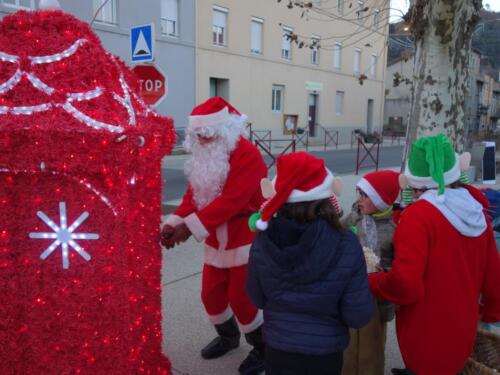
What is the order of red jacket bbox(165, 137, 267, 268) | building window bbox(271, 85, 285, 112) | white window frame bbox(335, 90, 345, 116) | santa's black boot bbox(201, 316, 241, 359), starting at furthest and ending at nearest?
white window frame bbox(335, 90, 345, 116) → building window bbox(271, 85, 285, 112) → santa's black boot bbox(201, 316, 241, 359) → red jacket bbox(165, 137, 267, 268)

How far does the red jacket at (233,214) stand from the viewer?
2.75 meters

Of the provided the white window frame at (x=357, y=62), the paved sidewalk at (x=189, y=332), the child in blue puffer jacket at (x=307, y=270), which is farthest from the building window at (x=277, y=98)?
the child in blue puffer jacket at (x=307, y=270)

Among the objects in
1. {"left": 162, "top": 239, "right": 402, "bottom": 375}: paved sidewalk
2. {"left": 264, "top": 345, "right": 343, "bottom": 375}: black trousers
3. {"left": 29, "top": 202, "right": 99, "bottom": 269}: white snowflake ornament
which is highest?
{"left": 29, "top": 202, "right": 99, "bottom": 269}: white snowflake ornament

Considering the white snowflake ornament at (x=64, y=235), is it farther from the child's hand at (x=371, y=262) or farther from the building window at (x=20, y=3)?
the building window at (x=20, y=3)

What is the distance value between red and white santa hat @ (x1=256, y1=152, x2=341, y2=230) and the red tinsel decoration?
57 centimetres

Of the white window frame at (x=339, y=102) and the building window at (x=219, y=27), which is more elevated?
the building window at (x=219, y=27)

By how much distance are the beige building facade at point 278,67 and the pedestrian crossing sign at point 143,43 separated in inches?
358

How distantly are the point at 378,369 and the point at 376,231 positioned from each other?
783 mm

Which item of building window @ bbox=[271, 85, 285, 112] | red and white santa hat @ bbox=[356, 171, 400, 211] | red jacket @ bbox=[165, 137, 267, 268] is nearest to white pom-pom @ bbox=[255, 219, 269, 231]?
red jacket @ bbox=[165, 137, 267, 268]

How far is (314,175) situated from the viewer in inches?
77.2

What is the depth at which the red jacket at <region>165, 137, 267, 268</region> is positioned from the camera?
275cm

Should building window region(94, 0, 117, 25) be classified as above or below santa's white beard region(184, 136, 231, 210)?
above

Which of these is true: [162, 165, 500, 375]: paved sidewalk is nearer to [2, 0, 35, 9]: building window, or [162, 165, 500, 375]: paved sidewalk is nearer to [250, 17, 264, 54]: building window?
[2, 0, 35, 9]: building window

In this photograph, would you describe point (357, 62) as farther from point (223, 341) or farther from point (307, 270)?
point (307, 270)
